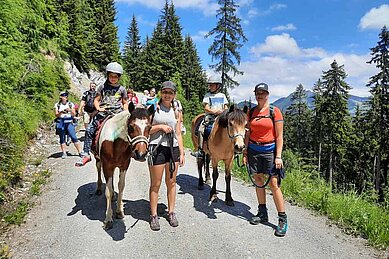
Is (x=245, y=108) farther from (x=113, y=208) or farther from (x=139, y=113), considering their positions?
(x=113, y=208)

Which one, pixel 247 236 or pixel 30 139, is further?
pixel 30 139

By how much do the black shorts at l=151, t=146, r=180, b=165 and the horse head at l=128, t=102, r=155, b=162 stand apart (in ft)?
1.80

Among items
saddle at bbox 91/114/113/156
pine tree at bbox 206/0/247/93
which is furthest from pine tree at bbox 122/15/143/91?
saddle at bbox 91/114/113/156

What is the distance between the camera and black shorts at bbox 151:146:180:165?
4707mm

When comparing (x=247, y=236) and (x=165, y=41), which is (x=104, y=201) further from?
(x=165, y=41)

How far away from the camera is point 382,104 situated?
29.0m

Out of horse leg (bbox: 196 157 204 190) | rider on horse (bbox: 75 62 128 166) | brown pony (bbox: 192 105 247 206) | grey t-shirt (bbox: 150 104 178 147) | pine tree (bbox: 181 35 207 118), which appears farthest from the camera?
pine tree (bbox: 181 35 207 118)

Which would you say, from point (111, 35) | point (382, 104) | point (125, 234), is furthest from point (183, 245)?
point (111, 35)

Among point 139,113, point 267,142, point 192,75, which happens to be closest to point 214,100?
point 267,142

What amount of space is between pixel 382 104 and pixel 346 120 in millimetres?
8540

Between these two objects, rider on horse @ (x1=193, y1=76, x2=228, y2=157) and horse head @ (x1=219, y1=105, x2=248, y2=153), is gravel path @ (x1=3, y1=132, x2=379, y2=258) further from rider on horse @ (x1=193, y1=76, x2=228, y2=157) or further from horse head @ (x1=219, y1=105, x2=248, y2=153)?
rider on horse @ (x1=193, y1=76, x2=228, y2=157)

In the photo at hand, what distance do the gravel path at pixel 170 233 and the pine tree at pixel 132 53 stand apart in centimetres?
5018

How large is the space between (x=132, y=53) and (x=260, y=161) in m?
62.2

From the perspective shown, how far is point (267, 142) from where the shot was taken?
4879 mm
